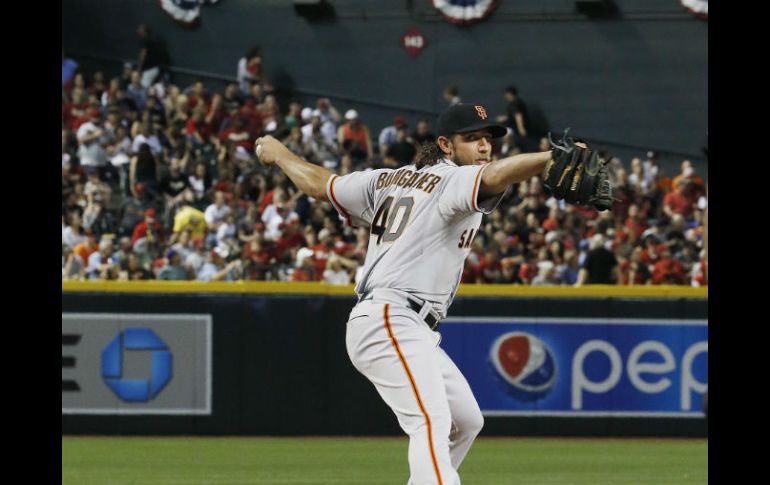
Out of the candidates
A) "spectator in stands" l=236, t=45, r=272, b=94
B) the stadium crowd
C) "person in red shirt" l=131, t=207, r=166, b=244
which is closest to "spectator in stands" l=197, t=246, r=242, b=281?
the stadium crowd

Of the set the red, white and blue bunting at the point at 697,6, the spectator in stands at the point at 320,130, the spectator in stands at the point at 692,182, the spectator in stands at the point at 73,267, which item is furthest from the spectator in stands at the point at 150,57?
the spectator in stands at the point at 692,182

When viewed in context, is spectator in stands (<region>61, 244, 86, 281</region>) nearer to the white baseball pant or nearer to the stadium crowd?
the stadium crowd

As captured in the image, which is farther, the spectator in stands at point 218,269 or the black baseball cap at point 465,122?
the spectator in stands at point 218,269

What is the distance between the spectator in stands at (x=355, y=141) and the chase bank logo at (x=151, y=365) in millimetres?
7617

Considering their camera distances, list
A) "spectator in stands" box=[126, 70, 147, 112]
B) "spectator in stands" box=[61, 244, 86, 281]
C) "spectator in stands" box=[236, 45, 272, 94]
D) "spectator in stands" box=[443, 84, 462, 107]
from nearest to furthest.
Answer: "spectator in stands" box=[61, 244, 86, 281], "spectator in stands" box=[126, 70, 147, 112], "spectator in stands" box=[443, 84, 462, 107], "spectator in stands" box=[236, 45, 272, 94]

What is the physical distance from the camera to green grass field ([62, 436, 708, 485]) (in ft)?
35.2

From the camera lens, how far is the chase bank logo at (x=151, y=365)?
1432 cm

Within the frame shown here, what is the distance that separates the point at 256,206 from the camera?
1950cm

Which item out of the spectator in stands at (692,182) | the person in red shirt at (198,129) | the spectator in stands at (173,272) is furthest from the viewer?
the person in red shirt at (198,129)

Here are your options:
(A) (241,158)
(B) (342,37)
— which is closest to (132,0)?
(B) (342,37)

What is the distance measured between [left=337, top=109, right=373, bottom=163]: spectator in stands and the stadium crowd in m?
0.02

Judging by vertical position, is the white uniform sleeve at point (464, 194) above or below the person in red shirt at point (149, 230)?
above

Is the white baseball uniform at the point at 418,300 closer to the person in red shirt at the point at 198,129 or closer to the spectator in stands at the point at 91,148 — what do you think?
the spectator in stands at the point at 91,148

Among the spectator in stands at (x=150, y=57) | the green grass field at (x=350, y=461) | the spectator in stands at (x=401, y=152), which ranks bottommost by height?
the green grass field at (x=350, y=461)
